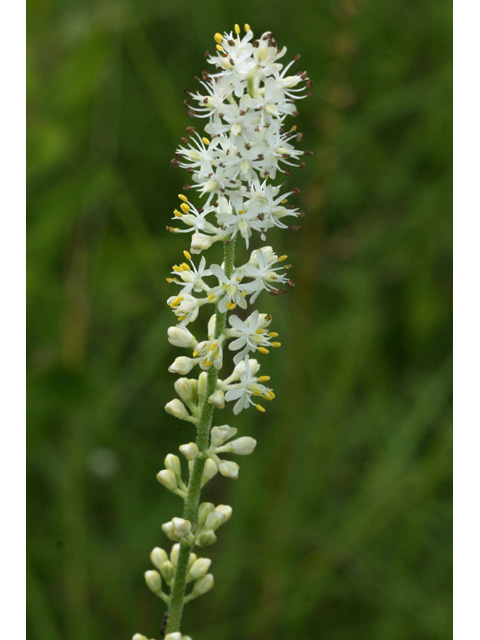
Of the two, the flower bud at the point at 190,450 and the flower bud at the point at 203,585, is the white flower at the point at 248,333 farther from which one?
the flower bud at the point at 203,585

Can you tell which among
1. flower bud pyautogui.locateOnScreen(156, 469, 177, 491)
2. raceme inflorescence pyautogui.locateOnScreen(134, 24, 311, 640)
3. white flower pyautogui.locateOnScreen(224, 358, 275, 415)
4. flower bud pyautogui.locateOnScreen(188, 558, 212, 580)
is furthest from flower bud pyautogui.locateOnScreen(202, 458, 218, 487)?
flower bud pyautogui.locateOnScreen(188, 558, 212, 580)

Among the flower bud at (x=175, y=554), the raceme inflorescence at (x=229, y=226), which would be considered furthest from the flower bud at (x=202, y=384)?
the flower bud at (x=175, y=554)

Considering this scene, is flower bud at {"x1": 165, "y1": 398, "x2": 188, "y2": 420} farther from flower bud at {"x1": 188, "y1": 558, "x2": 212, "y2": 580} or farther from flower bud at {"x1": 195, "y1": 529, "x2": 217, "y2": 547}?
flower bud at {"x1": 188, "y1": 558, "x2": 212, "y2": 580}

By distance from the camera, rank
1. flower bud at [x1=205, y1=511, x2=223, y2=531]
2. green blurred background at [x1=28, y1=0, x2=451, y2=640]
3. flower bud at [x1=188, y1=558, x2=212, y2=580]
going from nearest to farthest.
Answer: flower bud at [x1=205, y1=511, x2=223, y2=531]
flower bud at [x1=188, y1=558, x2=212, y2=580]
green blurred background at [x1=28, y1=0, x2=451, y2=640]

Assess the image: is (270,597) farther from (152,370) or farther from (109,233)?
(109,233)

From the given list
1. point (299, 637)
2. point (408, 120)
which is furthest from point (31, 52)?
point (299, 637)
